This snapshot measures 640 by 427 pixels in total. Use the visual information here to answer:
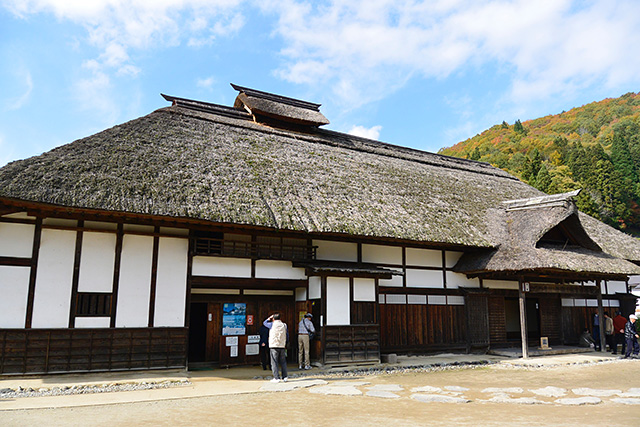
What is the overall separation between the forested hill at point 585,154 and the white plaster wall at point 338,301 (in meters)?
33.2

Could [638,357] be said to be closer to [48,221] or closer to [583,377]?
[583,377]

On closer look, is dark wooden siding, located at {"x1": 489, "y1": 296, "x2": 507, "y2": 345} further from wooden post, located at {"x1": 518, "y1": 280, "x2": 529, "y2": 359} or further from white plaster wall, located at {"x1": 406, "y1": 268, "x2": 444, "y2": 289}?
white plaster wall, located at {"x1": 406, "y1": 268, "x2": 444, "y2": 289}

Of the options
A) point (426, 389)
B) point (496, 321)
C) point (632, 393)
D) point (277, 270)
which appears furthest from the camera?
point (496, 321)

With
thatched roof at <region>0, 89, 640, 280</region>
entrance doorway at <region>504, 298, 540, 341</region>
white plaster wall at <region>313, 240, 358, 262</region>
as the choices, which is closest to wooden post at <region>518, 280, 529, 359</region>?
thatched roof at <region>0, 89, 640, 280</region>

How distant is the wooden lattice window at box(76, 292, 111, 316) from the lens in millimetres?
9633

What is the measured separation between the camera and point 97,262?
988 centimetres

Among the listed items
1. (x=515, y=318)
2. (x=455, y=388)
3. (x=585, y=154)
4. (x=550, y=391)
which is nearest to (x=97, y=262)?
(x=455, y=388)

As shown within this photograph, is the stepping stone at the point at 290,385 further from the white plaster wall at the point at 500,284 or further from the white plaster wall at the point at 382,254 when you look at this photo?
the white plaster wall at the point at 500,284

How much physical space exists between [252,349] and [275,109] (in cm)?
969

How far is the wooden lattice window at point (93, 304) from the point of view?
31.6 feet

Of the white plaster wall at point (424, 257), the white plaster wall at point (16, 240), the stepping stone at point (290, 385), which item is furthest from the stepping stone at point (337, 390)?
the white plaster wall at point (16, 240)

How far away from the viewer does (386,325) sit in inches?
517

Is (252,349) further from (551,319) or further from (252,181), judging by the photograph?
(551,319)

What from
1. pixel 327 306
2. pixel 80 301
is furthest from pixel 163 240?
pixel 327 306
